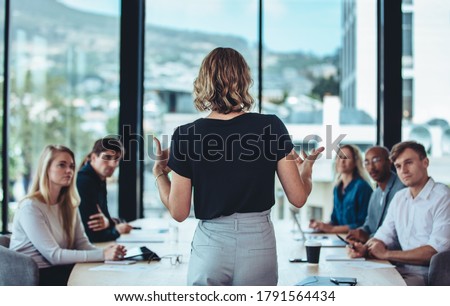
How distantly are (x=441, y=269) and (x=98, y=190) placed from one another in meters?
2.28

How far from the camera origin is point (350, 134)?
20.0 ft

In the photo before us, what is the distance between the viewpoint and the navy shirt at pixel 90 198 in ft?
13.9

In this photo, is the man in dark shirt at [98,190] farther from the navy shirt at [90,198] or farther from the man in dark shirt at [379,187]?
the man in dark shirt at [379,187]

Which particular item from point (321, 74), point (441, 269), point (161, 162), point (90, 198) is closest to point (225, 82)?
point (161, 162)

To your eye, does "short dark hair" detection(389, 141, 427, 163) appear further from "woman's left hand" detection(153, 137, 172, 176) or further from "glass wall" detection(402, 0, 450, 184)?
"glass wall" detection(402, 0, 450, 184)

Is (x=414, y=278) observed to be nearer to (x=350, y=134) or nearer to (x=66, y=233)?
(x=66, y=233)

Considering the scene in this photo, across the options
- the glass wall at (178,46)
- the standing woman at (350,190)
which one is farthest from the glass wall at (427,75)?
the glass wall at (178,46)

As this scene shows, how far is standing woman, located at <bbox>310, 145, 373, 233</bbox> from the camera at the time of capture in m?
5.02

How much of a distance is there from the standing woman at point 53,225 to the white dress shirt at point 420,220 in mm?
1592

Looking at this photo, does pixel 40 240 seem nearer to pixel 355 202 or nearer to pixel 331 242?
pixel 331 242

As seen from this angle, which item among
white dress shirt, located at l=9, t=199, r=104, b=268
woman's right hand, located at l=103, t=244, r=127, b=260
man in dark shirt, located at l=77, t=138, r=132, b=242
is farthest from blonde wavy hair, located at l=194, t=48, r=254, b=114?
man in dark shirt, located at l=77, t=138, r=132, b=242

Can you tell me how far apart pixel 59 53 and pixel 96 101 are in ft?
2.62

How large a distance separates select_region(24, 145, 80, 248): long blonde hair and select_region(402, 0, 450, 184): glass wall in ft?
10.8

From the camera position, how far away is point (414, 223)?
12.2 feet
